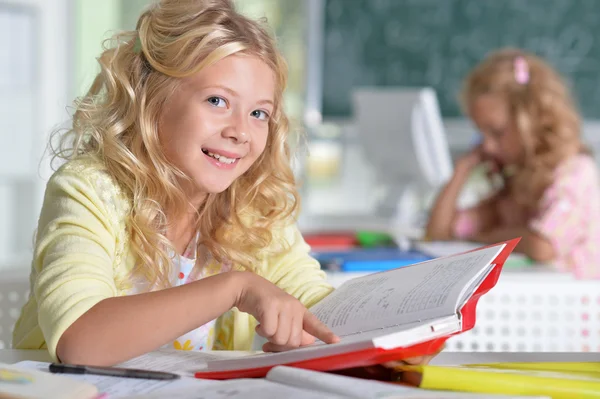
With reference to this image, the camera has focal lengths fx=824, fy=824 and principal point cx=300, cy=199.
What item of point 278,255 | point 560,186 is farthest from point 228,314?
point 560,186

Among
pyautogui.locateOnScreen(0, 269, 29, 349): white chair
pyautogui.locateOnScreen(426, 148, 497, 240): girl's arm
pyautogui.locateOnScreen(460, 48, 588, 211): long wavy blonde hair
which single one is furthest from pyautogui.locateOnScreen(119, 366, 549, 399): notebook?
pyautogui.locateOnScreen(426, 148, 497, 240): girl's arm

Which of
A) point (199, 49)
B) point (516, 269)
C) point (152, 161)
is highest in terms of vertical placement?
point (199, 49)

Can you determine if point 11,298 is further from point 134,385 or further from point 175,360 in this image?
point 134,385

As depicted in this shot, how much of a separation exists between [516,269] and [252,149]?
908 millimetres

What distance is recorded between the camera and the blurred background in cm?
463

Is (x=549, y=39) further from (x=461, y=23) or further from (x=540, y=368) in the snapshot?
(x=540, y=368)

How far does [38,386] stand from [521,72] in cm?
223

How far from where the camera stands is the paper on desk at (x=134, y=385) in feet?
2.42

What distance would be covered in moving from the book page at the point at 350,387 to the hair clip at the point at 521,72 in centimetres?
206

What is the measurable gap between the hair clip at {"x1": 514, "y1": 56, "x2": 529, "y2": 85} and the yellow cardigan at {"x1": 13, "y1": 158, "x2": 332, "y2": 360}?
1.53 metres

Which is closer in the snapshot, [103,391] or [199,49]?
[103,391]

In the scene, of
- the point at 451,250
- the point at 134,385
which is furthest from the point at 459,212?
the point at 134,385

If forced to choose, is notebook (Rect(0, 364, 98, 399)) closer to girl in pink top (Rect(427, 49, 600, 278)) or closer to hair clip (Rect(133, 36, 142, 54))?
hair clip (Rect(133, 36, 142, 54))

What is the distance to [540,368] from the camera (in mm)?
913
